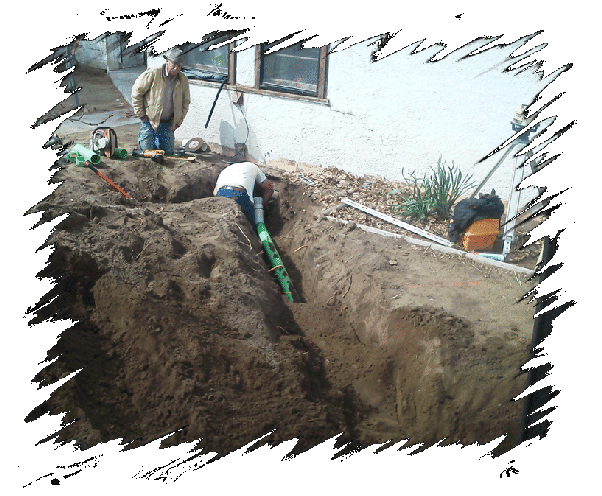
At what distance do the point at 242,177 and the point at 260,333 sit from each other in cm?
311

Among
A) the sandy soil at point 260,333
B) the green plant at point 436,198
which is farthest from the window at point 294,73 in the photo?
the sandy soil at point 260,333

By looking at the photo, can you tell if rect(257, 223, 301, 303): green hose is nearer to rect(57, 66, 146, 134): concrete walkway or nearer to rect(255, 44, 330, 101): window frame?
rect(255, 44, 330, 101): window frame

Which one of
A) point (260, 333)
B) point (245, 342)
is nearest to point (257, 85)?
point (260, 333)

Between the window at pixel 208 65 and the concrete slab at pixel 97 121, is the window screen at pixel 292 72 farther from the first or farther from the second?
the concrete slab at pixel 97 121

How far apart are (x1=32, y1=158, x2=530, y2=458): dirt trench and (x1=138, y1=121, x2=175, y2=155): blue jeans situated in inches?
74.5

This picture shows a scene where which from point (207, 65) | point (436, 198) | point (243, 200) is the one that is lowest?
point (243, 200)

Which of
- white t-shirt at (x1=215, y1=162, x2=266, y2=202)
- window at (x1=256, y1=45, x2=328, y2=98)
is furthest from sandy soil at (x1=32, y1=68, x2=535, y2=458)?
window at (x1=256, y1=45, x2=328, y2=98)

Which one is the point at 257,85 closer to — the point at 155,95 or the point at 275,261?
the point at 155,95

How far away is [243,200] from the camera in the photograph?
7.12 m

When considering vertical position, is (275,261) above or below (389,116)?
below

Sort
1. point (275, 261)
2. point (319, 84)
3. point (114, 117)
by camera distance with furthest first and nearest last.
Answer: point (114, 117), point (319, 84), point (275, 261)

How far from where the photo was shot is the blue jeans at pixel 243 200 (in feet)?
23.2

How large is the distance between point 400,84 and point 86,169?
169 inches

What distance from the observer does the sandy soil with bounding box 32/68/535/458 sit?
3490mm
